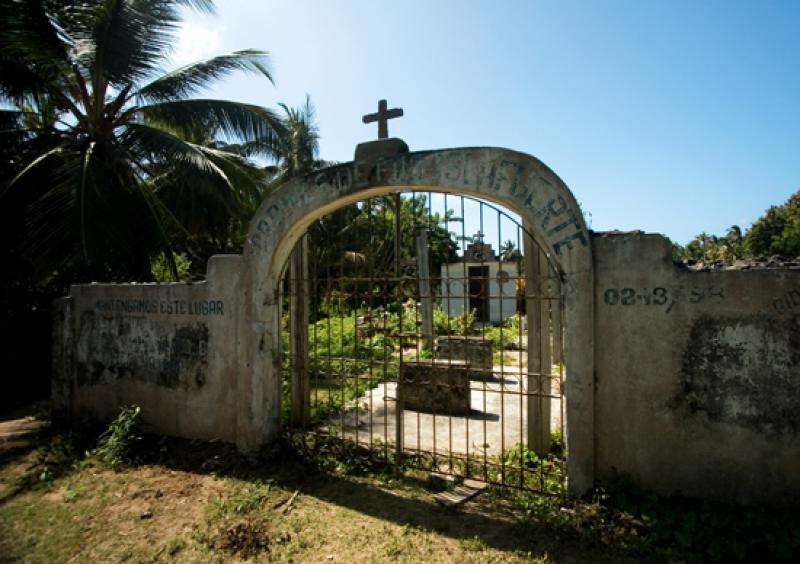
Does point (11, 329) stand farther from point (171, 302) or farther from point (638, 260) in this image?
point (638, 260)

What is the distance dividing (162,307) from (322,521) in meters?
3.44

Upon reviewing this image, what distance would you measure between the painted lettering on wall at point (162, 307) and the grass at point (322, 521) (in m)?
1.62

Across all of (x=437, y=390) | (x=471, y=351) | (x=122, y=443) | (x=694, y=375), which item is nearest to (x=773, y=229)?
(x=471, y=351)

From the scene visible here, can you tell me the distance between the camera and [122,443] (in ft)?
17.7

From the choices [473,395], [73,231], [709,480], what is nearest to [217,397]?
[73,231]

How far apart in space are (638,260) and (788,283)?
97 cm

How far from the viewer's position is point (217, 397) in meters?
→ 5.37

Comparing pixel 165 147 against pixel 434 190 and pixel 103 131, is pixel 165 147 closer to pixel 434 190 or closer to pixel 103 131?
pixel 103 131

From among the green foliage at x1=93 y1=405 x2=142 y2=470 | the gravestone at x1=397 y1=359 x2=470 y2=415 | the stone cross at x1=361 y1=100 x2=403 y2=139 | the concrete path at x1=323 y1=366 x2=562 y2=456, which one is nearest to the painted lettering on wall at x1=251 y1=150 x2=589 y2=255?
the stone cross at x1=361 y1=100 x2=403 y2=139

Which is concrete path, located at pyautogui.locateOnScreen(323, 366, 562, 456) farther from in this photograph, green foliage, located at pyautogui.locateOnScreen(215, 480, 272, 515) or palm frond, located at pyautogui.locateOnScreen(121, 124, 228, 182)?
palm frond, located at pyautogui.locateOnScreen(121, 124, 228, 182)

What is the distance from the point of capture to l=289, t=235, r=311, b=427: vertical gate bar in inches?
223

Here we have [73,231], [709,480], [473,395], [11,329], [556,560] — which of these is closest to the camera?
[556,560]

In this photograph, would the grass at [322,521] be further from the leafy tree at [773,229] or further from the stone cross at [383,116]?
the leafy tree at [773,229]

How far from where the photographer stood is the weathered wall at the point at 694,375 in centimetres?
334
